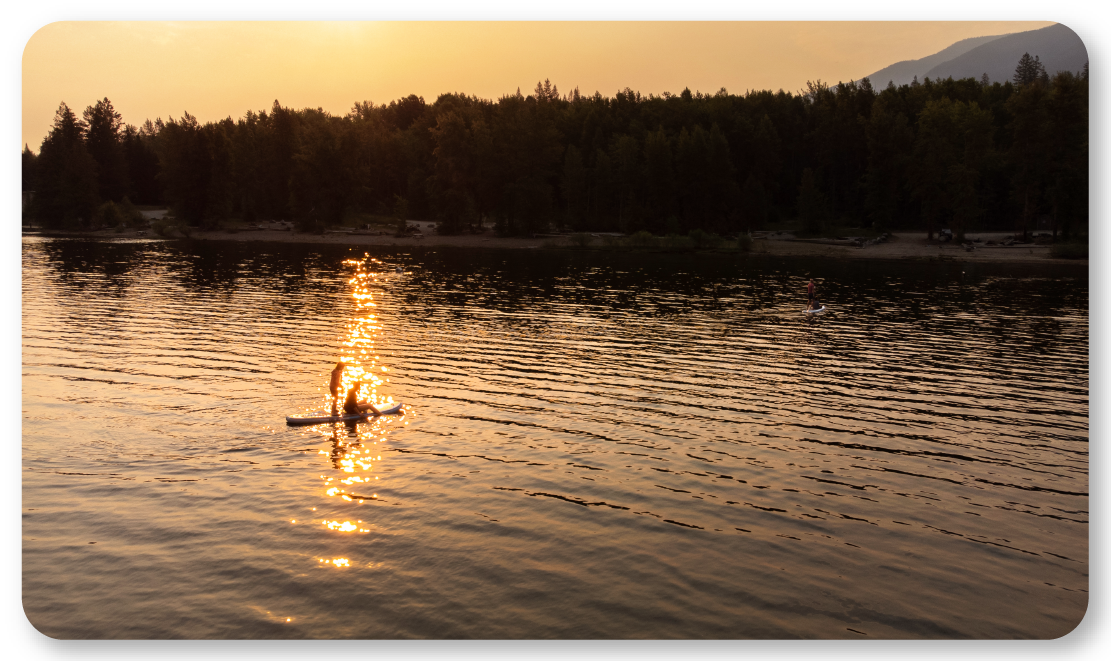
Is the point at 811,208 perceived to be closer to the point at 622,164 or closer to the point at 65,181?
the point at 622,164

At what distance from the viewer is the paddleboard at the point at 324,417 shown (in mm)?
29812

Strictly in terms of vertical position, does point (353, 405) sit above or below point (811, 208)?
below

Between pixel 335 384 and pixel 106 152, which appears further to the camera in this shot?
pixel 106 152

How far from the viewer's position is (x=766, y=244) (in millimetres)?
136250

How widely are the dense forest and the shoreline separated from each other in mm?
5449

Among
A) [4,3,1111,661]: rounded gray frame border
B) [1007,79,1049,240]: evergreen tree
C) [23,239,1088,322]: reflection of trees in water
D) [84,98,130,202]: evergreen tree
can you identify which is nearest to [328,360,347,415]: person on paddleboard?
[4,3,1111,661]: rounded gray frame border

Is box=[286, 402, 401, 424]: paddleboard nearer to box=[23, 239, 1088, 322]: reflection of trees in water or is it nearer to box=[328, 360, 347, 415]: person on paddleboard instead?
box=[328, 360, 347, 415]: person on paddleboard

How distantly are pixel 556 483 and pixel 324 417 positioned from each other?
11.1 m

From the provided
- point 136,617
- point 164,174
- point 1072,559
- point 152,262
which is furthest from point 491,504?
point 164,174

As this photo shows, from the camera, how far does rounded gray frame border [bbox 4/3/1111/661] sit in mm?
12148

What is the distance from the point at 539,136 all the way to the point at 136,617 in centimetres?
14353
